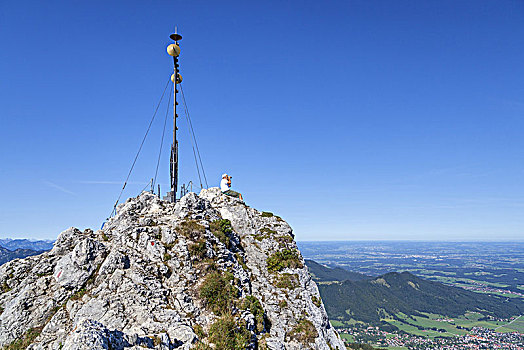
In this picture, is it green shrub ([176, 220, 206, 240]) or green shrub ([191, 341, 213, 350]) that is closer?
green shrub ([191, 341, 213, 350])

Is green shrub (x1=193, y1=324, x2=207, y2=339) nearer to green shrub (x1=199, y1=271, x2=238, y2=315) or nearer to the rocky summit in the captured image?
the rocky summit

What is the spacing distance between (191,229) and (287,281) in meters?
9.89

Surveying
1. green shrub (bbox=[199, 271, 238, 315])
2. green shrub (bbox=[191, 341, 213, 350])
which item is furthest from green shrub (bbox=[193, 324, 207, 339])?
green shrub (bbox=[199, 271, 238, 315])

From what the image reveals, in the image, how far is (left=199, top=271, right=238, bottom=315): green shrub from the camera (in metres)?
18.9

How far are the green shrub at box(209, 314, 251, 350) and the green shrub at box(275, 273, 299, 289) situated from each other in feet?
26.0

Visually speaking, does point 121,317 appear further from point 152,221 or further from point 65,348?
point 152,221

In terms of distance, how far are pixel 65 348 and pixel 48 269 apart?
9991 millimetres

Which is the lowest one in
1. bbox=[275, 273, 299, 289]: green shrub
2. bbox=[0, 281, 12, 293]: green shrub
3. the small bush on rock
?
the small bush on rock

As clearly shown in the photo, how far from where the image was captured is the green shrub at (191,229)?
23391 mm

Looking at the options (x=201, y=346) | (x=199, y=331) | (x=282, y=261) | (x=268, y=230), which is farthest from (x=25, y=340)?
(x=268, y=230)

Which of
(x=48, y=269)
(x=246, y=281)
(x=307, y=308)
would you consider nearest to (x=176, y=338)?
(x=246, y=281)

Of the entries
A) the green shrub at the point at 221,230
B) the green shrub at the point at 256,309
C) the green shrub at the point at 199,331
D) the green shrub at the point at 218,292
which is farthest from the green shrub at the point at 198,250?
the green shrub at the point at 199,331

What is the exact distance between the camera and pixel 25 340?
16203mm

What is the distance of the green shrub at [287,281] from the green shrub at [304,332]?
3192 millimetres
